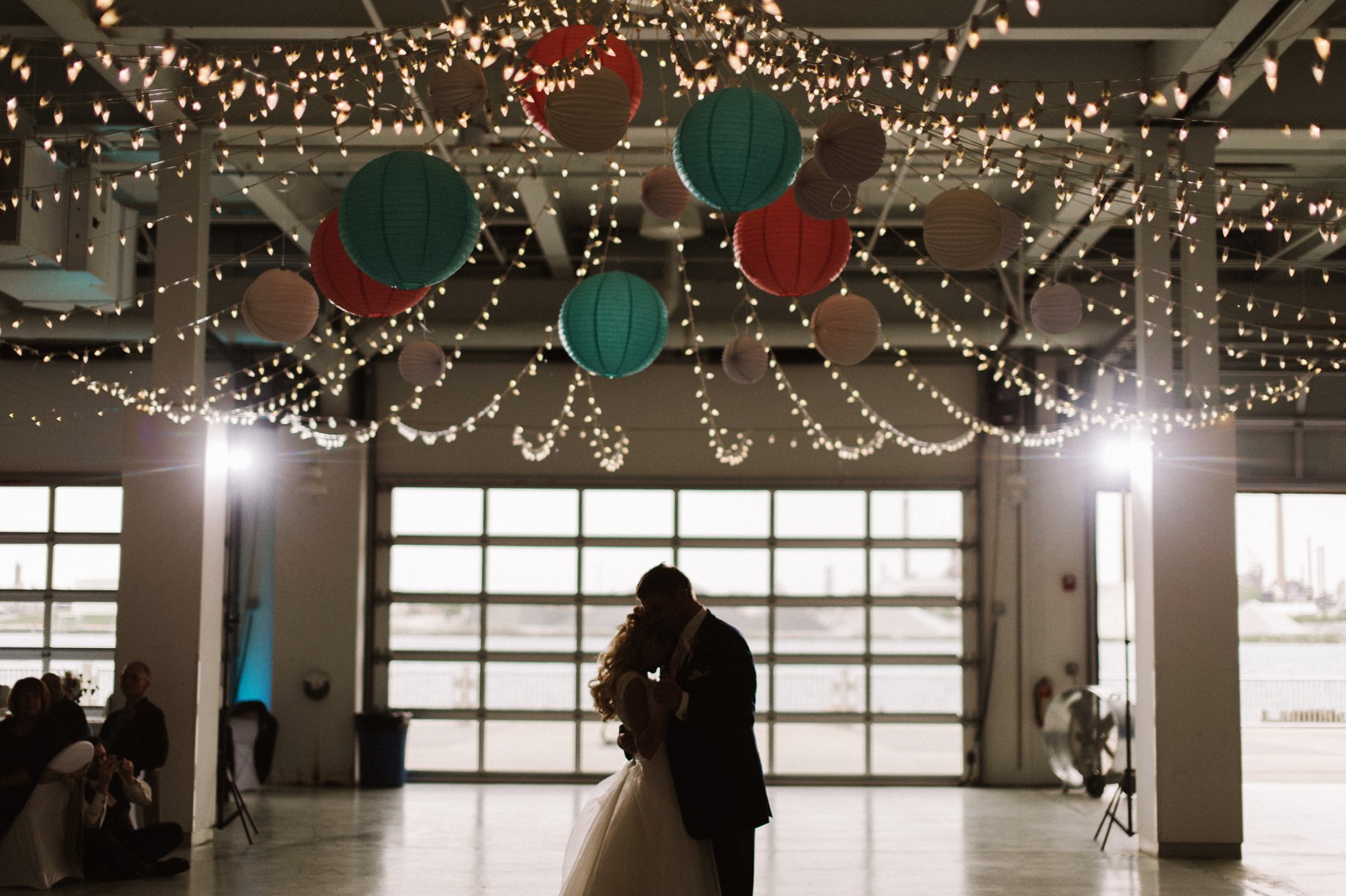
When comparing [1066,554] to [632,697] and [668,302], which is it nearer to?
[668,302]

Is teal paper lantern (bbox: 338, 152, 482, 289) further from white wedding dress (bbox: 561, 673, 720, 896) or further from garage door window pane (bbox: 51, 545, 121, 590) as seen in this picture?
garage door window pane (bbox: 51, 545, 121, 590)

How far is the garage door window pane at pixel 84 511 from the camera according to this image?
12.1 m

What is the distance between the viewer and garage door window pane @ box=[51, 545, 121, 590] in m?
12.1

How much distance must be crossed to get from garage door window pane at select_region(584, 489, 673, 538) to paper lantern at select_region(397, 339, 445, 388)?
4.58 meters

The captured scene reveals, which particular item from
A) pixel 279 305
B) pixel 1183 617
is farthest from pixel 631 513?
pixel 279 305

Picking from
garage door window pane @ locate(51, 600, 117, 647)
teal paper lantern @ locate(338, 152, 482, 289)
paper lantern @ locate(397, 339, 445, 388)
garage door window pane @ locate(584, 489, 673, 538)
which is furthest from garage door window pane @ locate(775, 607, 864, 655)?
teal paper lantern @ locate(338, 152, 482, 289)

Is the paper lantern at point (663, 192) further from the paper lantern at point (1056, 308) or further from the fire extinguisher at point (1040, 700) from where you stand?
the fire extinguisher at point (1040, 700)

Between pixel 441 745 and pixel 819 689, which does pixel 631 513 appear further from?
pixel 441 745

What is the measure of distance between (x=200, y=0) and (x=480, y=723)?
7134 mm

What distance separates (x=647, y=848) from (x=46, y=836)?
4.29 metres

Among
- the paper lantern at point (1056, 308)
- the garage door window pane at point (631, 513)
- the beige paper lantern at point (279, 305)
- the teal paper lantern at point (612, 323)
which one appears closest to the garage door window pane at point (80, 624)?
the garage door window pane at point (631, 513)

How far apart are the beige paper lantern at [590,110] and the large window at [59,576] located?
9370 mm

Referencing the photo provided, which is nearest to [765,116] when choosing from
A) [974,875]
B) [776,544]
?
[974,875]

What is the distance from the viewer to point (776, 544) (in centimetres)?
1215
